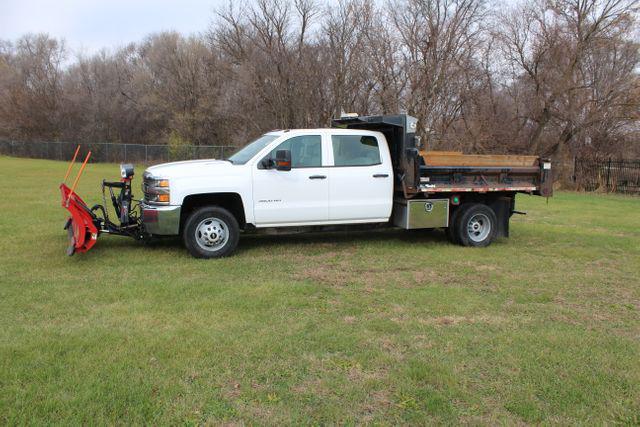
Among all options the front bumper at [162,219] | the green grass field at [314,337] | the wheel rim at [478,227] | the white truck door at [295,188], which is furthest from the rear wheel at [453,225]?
the front bumper at [162,219]

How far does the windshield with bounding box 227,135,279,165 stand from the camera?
8.02m

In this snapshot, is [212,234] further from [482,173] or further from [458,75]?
[458,75]

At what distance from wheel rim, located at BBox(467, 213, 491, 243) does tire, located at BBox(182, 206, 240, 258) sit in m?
4.07

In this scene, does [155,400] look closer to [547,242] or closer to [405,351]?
[405,351]

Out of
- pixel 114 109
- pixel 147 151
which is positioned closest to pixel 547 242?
pixel 147 151

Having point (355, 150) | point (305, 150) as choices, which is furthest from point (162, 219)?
point (355, 150)

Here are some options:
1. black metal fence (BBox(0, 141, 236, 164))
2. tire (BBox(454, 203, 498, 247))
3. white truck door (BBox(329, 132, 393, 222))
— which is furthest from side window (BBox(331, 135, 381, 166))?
black metal fence (BBox(0, 141, 236, 164))

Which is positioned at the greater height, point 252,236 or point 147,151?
point 147,151

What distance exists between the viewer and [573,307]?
229 inches

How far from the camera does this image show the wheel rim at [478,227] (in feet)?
30.2

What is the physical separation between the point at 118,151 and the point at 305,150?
132 feet

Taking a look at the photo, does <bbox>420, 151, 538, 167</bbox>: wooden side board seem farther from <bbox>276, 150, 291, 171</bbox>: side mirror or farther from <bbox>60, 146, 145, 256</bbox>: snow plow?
<bbox>60, 146, 145, 256</bbox>: snow plow

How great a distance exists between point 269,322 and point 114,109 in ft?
171

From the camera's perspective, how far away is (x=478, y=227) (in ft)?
30.5
